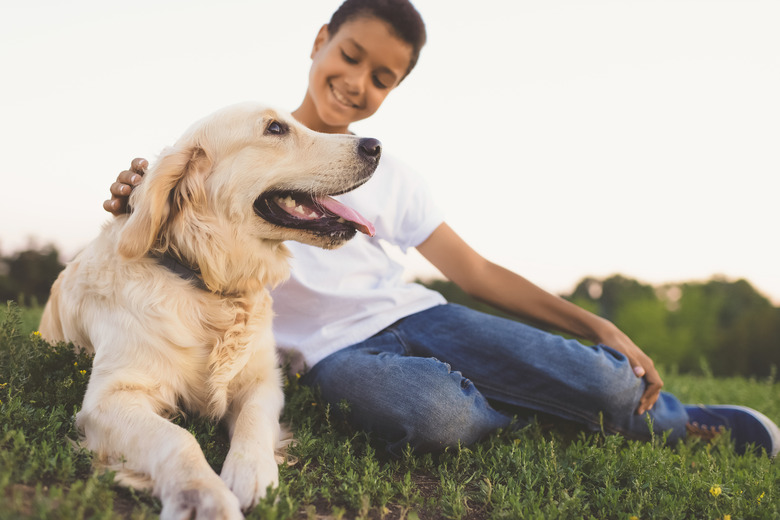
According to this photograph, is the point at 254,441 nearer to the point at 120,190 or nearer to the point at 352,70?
the point at 120,190

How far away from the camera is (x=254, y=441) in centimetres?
220

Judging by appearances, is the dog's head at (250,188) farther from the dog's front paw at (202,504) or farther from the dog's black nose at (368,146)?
the dog's front paw at (202,504)

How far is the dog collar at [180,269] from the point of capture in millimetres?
2658

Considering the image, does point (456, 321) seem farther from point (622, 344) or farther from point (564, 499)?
point (564, 499)

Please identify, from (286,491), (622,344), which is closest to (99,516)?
(286,491)

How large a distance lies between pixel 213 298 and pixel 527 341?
1815 mm

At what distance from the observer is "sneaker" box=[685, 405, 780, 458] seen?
350 cm

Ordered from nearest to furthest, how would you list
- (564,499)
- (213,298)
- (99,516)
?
(99,516)
(564,499)
(213,298)

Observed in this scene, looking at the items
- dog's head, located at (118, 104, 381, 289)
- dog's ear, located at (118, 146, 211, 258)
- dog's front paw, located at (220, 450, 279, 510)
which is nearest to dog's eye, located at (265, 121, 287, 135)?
dog's head, located at (118, 104, 381, 289)

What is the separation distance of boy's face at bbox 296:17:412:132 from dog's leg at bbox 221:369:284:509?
191 cm

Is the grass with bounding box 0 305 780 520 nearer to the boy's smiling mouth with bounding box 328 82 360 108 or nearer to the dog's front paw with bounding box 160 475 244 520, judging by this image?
the dog's front paw with bounding box 160 475 244 520

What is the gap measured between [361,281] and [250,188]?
1.10 meters

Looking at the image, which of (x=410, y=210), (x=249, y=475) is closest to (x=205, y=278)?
(x=249, y=475)

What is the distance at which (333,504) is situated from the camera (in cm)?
212
